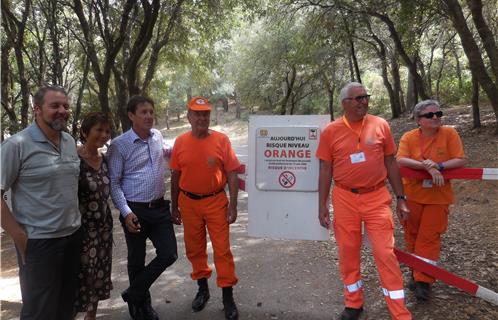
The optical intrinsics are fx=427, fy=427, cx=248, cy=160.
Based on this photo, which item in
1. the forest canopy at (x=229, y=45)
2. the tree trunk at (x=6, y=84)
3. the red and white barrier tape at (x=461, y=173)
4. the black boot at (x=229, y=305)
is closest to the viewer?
the red and white barrier tape at (x=461, y=173)

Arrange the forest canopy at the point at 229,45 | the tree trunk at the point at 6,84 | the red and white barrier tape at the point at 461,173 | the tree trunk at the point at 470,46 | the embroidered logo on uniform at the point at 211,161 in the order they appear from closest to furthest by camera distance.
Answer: the red and white barrier tape at the point at 461,173, the embroidered logo on uniform at the point at 211,161, the tree trunk at the point at 470,46, the forest canopy at the point at 229,45, the tree trunk at the point at 6,84

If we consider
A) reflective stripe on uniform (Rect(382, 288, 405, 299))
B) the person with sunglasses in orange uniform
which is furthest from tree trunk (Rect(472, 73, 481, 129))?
reflective stripe on uniform (Rect(382, 288, 405, 299))

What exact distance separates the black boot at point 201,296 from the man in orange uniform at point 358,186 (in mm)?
1357

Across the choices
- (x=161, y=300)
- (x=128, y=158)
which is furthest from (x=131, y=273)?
(x=128, y=158)

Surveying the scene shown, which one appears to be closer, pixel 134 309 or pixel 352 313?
pixel 352 313

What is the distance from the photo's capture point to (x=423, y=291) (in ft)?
13.1

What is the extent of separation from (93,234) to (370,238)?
2.28 meters

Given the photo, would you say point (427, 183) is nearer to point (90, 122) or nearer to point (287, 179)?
point (287, 179)

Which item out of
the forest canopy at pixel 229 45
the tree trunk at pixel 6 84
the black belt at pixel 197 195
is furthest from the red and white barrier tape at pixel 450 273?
the tree trunk at pixel 6 84

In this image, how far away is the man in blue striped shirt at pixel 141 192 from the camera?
375 cm

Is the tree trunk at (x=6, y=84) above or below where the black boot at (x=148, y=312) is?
above

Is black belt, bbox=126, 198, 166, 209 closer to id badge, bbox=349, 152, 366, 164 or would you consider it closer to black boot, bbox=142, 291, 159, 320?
black boot, bbox=142, 291, 159, 320

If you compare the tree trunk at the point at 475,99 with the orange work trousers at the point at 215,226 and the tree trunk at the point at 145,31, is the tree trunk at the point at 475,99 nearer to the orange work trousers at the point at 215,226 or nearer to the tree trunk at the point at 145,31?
the tree trunk at the point at 145,31

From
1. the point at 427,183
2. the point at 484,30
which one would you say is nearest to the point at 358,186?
the point at 427,183
